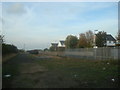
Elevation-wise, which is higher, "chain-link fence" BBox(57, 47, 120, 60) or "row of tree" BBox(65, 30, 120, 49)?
"row of tree" BBox(65, 30, 120, 49)

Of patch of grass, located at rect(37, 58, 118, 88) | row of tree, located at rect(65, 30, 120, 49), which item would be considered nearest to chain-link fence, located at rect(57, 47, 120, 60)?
patch of grass, located at rect(37, 58, 118, 88)

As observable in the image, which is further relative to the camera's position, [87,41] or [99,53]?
[87,41]

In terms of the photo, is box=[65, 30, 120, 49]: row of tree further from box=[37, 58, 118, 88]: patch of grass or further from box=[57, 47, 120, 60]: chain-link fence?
box=[37, 58, 118, 88]: patch of grass

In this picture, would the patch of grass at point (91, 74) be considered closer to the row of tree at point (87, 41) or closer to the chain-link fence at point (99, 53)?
the chain-link fence at point (99, 53)

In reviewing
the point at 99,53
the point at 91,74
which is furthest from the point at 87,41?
the point at 91,74

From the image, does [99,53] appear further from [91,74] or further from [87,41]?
[87,41]

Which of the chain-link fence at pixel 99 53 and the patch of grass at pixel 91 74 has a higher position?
the chain-link fence at pixel 99 53

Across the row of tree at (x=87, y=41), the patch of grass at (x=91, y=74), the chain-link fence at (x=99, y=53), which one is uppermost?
the row of tree at (x=87, y=41)

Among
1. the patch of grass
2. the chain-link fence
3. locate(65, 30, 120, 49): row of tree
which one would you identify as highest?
locate(65, 30, 120, 49): row of tree

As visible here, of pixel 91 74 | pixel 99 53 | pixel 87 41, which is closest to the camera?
pixel 91 74


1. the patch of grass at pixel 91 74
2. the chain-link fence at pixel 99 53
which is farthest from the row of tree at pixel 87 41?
the patch of grass at pixel 91 74

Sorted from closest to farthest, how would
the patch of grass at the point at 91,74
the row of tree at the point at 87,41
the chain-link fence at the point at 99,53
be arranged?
the patch of grass at the point at 91,74, the chain-link fence at the point at 99,53, the row of tree at the point at 87,41

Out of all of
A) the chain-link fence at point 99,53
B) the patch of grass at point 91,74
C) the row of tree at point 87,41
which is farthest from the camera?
the row of tree at point 87,41

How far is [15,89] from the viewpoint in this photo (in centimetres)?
651
